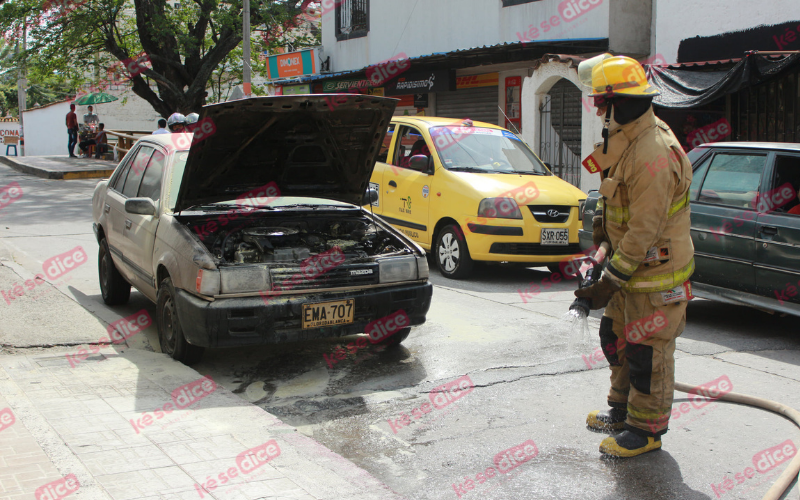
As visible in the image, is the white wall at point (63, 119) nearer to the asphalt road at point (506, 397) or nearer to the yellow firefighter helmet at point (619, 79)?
the asphalt road at point (506, 397)

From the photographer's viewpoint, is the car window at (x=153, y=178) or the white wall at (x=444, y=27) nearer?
the car window at (x=153, y=178)

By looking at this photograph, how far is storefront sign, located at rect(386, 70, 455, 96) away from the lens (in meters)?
17.6

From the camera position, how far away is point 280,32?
2552 cm

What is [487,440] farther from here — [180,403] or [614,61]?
[614,61]

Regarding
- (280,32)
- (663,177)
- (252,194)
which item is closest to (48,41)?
(280,32)

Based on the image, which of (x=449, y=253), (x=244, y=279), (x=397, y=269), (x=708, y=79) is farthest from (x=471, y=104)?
(x=244, y=279)

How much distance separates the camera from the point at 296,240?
19.2 ft

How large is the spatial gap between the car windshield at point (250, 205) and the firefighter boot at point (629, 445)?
3.13 m

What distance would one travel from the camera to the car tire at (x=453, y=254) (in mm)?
8695

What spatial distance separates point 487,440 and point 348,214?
258cm

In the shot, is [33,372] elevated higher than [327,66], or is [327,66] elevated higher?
[327,66]

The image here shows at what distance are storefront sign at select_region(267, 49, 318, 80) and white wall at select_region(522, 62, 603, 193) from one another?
10.4m

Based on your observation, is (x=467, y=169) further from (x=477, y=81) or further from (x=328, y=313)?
(x=477, y=81)
